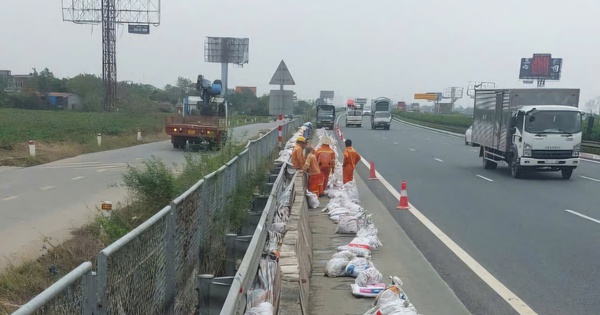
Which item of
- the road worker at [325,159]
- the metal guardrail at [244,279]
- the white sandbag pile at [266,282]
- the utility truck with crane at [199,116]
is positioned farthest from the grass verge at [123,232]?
the utility truck with crane at [199,116]

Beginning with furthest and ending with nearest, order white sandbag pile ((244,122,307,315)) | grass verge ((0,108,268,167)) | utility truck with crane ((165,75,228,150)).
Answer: utility truck with crane ((165,75,228,150)), grass verge ((0,108,268,167)), white sandbag pile ((244,122,307,315))

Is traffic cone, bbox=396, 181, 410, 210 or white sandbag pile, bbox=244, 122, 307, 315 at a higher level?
white sandbag pile, bbox=244, 122, 307, 315

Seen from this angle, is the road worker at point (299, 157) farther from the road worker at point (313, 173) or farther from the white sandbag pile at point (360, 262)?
the white sandbag pile at point (360, 262)

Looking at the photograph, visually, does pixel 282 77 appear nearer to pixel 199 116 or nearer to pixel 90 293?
pixel 199 116

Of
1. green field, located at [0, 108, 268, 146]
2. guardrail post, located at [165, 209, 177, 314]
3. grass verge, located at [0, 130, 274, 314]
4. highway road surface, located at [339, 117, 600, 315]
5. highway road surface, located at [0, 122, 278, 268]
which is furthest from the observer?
green field, located at [0, 108, 268, 146]

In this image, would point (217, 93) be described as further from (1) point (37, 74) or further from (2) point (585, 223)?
(1) point (37, 74)

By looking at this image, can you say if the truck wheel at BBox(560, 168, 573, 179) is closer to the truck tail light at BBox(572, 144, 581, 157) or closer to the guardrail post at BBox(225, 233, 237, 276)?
the truck tail light at BBox(572, 144, 581, 157)

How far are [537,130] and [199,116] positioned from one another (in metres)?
16.3

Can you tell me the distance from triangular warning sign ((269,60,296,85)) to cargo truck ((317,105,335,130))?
1620 inches

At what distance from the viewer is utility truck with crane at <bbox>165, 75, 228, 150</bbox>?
3047 centimetres

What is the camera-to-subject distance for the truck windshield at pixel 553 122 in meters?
20.9

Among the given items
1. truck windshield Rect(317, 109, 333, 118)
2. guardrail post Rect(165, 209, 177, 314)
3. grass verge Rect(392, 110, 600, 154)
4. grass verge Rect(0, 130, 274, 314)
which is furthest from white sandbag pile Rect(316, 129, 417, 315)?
truck windshield Rect(317, 109, 333, 118)

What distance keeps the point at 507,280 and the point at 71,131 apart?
3758 centimetres

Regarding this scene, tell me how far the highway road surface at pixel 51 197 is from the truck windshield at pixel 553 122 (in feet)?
31.5
